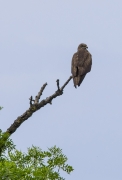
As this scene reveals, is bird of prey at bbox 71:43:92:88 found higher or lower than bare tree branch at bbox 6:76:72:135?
higher

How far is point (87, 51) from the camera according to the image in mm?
26328

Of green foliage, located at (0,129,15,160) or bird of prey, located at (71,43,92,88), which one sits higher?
bird of prey, located at (71,43,92,88)

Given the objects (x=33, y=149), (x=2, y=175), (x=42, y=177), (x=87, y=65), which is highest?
(x=87, y=65)

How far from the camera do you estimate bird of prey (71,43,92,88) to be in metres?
23.5

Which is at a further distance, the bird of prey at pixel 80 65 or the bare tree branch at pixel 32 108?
the bird of prey at pixel 80 65

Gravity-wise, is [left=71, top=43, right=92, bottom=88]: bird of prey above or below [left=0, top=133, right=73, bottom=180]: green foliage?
above

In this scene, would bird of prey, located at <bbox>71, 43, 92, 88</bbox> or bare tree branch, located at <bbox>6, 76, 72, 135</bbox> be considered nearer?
bare tree branch, located at <bbox>6, 76, 72, 135</bbox>

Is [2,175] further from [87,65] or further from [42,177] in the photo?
[87,65]

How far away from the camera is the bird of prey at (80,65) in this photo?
23547 millimetres

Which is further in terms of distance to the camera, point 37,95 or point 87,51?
point 87,51

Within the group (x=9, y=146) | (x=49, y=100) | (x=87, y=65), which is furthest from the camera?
(x=87, y=65)

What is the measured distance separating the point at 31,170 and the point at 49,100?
9.37ft

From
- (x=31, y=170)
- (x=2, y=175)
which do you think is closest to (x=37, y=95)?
(x=31, y=170)

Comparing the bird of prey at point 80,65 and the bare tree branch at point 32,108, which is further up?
the bird of prey at point 80,65
